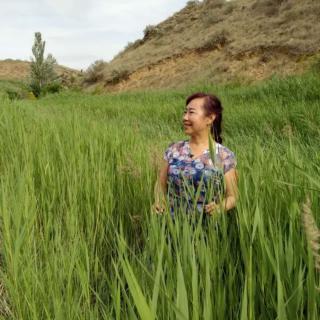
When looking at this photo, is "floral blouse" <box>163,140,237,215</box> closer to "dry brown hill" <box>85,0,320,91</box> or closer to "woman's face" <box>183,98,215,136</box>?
"woman's face" <box>183,98,215,136</box>

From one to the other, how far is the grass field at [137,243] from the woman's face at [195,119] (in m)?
0.23

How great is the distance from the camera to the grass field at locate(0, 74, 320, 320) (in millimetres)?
1093

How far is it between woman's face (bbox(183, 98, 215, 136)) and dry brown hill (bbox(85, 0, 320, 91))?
12022mm

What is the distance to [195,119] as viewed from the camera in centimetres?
258

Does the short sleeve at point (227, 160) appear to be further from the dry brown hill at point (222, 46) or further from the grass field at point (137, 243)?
the dry brown hill at point (222, 46)

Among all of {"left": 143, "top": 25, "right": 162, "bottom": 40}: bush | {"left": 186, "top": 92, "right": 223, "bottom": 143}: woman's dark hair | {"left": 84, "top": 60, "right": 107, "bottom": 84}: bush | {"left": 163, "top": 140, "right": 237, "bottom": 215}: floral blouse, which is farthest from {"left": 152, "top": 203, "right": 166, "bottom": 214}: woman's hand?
{"left": 143, "top": 25, "right": 162, "bottom": 40}: bush

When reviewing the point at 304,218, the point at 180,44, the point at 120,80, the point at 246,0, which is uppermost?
the point at 246,0

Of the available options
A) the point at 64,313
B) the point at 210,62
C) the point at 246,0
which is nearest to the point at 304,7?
the point at 210,62

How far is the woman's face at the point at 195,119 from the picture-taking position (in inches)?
101

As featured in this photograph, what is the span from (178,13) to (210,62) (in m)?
12.1

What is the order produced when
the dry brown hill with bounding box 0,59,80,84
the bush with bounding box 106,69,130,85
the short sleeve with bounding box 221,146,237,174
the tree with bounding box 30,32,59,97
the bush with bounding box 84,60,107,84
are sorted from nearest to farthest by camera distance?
1. the short sleeve with bounding box 221,146,237,174
2. the bush with bounding box 106,69,130,85
3. the bush with bounding box 84,60,107,84
4. the tree with bounding box 30,32,59,97
5. the dry brown hill with bounding box 0,59,80,84

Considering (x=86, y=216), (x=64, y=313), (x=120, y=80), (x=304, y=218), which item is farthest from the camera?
(x=120, y=80)

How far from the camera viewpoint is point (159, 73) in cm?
2275

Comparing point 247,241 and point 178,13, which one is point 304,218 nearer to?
point 247,241
